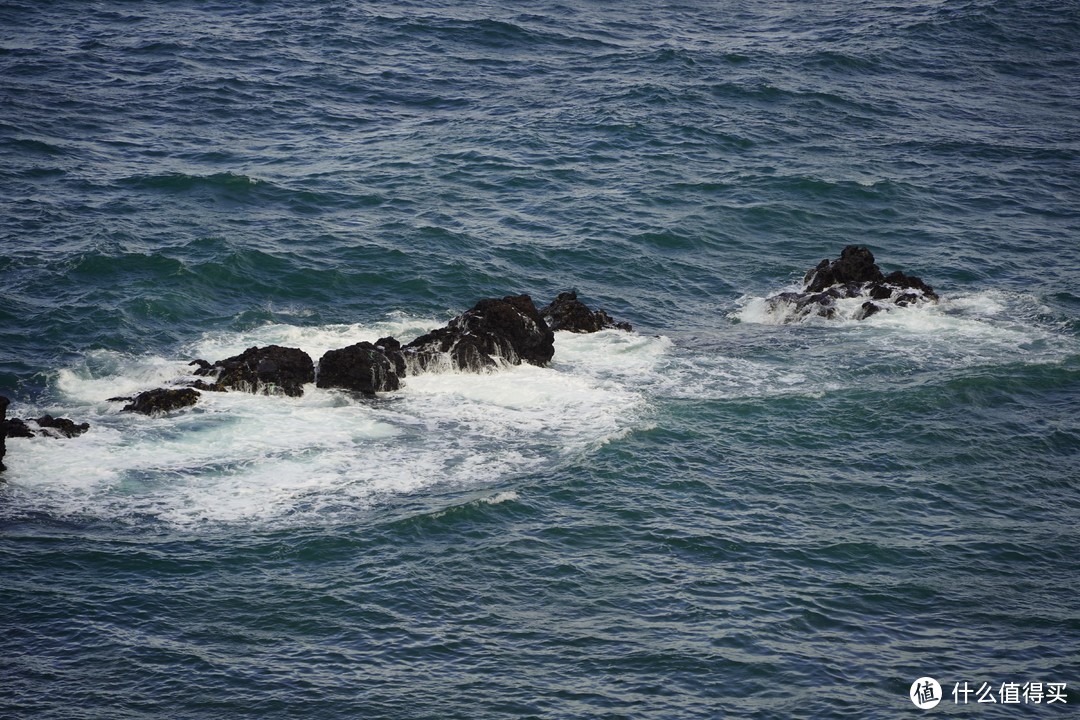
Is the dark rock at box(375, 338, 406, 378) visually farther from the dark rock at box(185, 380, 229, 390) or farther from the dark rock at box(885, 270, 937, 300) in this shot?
the dark rock at box(885, 270, 937, 300)

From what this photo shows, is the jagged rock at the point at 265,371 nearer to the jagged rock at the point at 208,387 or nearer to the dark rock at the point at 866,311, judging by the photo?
the jagged rock at the point at 208,387

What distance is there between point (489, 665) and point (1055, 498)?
1457 centimetres

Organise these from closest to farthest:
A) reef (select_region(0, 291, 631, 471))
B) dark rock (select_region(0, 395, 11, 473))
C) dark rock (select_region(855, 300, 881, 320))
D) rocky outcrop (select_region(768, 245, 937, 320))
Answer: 1. dark rock (select_region(0, 395, 11, 473))
2. reef (select_region(0, 291, 631, 471))
3. dark rock (select_region(855, 300, 881, 320))
4. rocky outcrop (select_region(768, 245, 937, 320))

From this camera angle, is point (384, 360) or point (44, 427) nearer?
point (44, 427)

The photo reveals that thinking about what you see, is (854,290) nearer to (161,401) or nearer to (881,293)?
(881,293)

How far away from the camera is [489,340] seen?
35406mm

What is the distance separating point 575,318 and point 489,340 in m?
4.12

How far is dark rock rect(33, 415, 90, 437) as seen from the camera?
3021 cm

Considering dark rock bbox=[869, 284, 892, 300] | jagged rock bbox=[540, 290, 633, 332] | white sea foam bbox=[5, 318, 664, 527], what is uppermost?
dark rock bbox=[869, 284, 892, 300]

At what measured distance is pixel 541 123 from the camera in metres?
55.8

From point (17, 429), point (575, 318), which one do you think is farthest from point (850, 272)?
point (17, 429)

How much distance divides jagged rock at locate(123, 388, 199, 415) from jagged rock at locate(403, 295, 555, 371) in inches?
235

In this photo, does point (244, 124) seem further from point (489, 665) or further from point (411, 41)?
point (489, 665)

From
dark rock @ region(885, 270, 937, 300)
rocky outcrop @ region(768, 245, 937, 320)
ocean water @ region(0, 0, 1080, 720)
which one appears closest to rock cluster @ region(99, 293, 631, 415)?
ocean water @ region(0, 0, 1080, 720)
